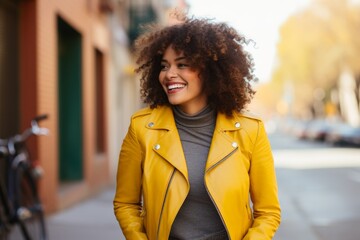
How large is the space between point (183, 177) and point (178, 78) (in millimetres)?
459

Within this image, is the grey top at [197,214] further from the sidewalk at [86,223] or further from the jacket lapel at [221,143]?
the sidewalk at [86,223]

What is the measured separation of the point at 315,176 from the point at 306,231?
30.0 ft

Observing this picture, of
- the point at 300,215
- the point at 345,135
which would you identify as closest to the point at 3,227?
the point at 300,215

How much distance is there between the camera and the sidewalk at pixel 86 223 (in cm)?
770

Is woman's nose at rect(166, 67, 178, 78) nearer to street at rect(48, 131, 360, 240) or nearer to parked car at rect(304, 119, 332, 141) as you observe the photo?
street at rect(48, 131, 360, 240)

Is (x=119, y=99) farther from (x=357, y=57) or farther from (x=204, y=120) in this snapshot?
(x=357, y=57)

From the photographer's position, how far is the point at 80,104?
477 inches

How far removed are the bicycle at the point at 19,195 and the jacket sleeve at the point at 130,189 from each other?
2687 mm

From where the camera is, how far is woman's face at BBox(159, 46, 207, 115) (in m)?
2.81

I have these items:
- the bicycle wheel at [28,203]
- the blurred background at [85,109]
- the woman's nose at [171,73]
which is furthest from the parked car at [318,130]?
the woman's nose at [171,73]

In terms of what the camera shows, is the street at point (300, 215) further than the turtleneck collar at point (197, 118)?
Yes

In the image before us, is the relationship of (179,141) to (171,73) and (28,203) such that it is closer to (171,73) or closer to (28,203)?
(171,73)

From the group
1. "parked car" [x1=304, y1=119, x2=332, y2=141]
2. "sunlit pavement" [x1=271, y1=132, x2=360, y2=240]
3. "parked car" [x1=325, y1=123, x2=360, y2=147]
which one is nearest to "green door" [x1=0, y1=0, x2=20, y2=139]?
"sunlit pavement" [x1=271, y1=132, x2=360, y2=240]

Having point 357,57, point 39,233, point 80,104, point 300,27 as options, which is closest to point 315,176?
point 80,104
